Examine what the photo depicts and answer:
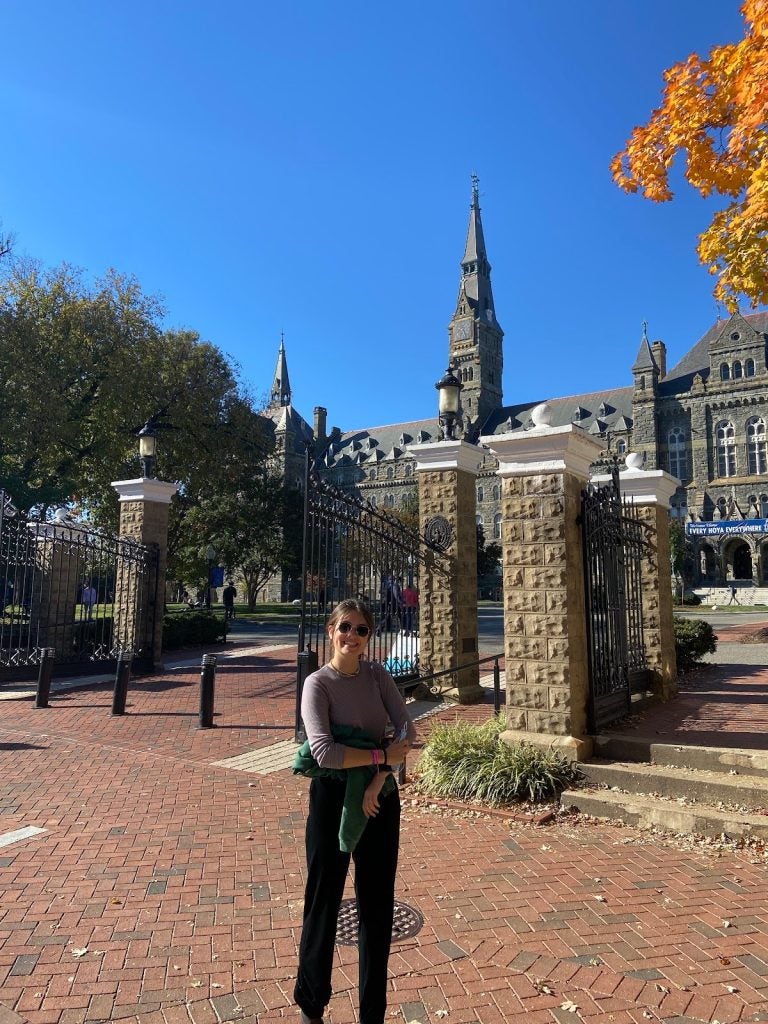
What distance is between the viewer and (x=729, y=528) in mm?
50062

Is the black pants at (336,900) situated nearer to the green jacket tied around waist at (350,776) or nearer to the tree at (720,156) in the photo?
the green jacket tied around waist at (350,776)

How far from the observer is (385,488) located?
301 ft

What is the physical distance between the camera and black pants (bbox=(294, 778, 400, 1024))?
2705 millimetres

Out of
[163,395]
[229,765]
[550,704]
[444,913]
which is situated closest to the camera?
[444,913]

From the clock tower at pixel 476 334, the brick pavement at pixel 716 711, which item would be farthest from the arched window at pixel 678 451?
the brick pavement at pixel 716 711

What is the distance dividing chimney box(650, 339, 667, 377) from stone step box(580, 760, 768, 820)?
70.2m

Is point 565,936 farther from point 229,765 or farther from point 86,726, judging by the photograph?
point 86,726

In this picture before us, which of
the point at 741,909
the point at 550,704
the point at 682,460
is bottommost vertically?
the point at 741,909

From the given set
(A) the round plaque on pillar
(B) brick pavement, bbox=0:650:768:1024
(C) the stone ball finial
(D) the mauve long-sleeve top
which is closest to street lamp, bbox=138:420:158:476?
(A) the round plaque on pillar

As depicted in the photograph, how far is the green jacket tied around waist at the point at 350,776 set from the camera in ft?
8.75

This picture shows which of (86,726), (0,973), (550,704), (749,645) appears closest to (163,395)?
(86,726)

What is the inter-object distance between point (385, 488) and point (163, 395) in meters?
65.9

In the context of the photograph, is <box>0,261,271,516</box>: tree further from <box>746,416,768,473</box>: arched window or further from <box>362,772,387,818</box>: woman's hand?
<box>746,416,768,473</box>: arched window

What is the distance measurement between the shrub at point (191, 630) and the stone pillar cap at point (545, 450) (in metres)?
13.3
